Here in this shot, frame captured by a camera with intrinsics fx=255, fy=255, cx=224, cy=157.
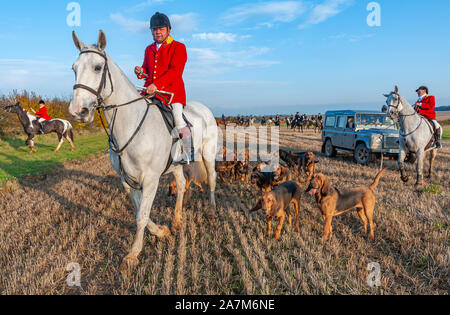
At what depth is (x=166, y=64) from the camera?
413 centimetres

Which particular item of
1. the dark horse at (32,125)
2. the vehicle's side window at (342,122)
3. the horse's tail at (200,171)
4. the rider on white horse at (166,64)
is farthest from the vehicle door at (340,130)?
the dark horse at (32,125)

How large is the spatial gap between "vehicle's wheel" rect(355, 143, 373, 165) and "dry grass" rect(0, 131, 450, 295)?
4.16 metres

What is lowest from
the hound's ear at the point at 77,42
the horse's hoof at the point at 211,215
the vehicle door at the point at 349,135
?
the horse's hoof at the point at 211,215

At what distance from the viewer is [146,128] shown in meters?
3.60

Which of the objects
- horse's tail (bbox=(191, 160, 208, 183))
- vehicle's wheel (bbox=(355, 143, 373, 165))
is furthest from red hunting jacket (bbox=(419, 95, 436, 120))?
horse's tail (bbox=(191, 160, 208, 183))

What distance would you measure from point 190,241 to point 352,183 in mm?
5653

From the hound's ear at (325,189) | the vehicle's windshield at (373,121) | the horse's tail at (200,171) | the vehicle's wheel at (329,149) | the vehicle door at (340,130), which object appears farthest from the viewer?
the vehicle's wheel at (329,149)

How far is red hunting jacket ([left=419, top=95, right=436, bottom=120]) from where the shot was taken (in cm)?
865

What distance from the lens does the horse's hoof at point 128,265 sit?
329 centimetres

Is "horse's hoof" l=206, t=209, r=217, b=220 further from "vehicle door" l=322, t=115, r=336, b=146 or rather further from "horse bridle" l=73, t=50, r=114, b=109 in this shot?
"vehicle door" l=322, t=115, r=336, b=146

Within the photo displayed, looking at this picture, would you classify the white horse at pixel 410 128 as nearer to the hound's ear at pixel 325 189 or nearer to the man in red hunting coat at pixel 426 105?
the man in red hunting coat at pixel 426 105

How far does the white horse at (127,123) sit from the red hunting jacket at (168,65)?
0.49 m

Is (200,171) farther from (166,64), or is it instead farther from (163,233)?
(166,64)

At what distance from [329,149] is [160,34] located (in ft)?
38.0
